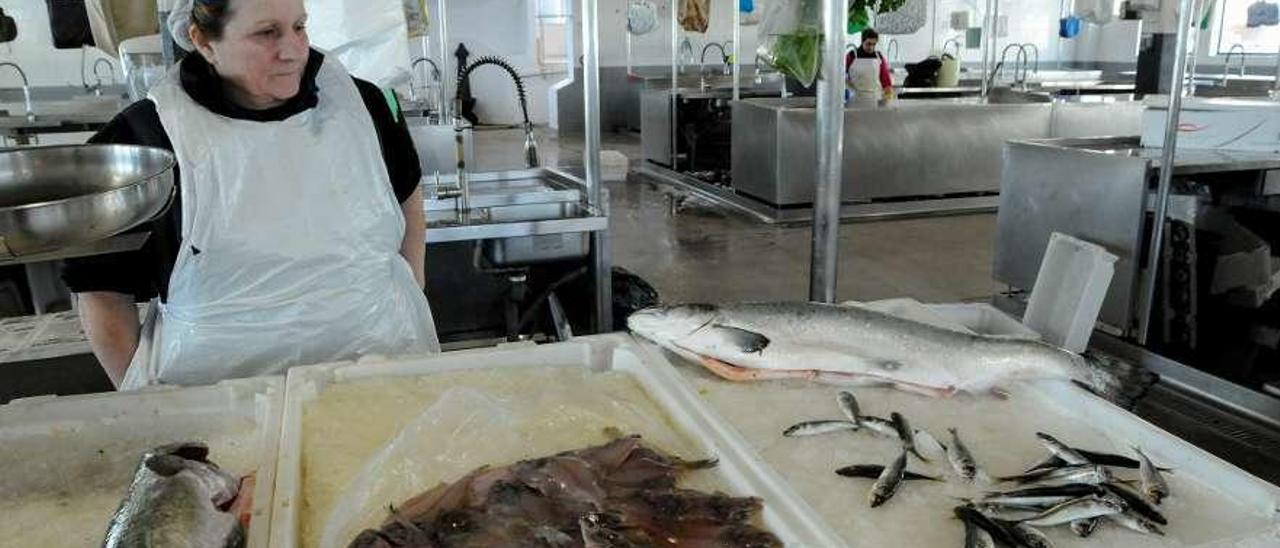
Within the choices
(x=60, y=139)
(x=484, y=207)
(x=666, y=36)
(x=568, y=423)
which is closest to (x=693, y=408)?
(x=568, y=423)

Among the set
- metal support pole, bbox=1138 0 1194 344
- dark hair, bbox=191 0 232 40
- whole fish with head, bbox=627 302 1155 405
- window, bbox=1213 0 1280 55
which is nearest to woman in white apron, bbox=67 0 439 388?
dark hair, bbox=191 0 232 40

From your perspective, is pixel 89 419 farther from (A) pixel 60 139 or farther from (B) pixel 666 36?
(B) pixel 666 36

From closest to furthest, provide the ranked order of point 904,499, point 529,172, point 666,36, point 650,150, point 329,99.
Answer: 1. point 904,499
2. point 329,99
3. point 529,172
4. point 650,150
5. point 666,36

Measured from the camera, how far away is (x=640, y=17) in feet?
42.3

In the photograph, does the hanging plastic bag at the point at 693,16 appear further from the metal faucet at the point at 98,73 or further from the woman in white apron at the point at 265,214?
the woman in white apron at the point at 265,214

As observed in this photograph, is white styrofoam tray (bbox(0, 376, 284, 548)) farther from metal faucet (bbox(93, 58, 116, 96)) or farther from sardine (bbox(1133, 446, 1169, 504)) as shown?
metal faucet (bbox(93, 58, 116, 96))

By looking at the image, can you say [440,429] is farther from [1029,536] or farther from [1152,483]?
[1152,483]

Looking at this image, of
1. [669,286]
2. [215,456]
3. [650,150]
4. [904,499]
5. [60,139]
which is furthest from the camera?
[650,150]

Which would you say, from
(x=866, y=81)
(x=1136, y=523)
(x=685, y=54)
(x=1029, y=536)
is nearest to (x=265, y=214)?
(x=1029, y=536)

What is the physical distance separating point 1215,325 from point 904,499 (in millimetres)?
3518

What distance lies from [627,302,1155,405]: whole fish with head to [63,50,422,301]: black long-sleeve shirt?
766 mm

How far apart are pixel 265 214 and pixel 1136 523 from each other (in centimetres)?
157

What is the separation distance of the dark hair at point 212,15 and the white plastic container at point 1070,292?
177 centimetres

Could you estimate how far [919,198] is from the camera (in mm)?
7852
